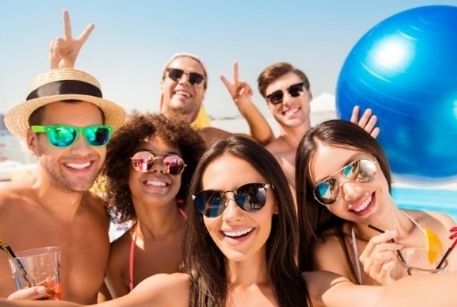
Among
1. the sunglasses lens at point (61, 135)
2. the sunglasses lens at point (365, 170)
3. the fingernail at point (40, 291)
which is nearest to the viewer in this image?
the fingernail at point (40, 291)

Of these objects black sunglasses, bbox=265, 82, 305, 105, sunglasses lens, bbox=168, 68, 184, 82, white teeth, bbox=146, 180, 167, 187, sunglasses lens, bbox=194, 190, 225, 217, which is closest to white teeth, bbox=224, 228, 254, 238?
sunglasses lens, bbox=194, 190, 225, 217

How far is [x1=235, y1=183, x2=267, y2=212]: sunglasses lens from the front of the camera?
204 centimetres

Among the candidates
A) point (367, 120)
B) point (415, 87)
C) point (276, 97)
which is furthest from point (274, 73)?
point (415, 87)

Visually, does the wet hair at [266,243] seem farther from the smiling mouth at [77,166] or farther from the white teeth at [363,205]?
the smiling mouth at [77,166]

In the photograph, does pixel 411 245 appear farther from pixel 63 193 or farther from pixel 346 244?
pixel 63 193

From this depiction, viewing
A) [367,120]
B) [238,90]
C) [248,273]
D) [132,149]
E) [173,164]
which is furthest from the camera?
[238,90]

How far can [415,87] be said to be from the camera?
2.78 m

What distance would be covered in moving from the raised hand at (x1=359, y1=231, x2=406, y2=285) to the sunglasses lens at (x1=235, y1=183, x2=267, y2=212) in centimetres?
51

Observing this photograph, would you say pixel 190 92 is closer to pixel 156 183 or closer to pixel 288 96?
pixel 288 96

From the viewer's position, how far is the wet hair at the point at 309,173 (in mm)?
2408

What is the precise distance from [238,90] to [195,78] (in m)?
0.51

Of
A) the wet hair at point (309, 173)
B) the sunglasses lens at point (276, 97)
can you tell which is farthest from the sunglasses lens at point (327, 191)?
the sunglasses lens at point (276, 97)

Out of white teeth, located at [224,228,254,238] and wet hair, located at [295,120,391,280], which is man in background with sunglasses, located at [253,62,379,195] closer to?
wet hair, located at [295,120,391,280]

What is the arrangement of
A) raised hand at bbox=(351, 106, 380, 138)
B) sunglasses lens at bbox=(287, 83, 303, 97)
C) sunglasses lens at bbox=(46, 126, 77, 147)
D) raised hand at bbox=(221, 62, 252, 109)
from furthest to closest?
raised hand at bbox=(221, 62, 252, 109), sunglasses lens at bbox=(287, 83, 303, 97), raised hand at bbox=(351, 106, 380, 138), sunglasses lens at bbox=(46, 126, 77, 147)
